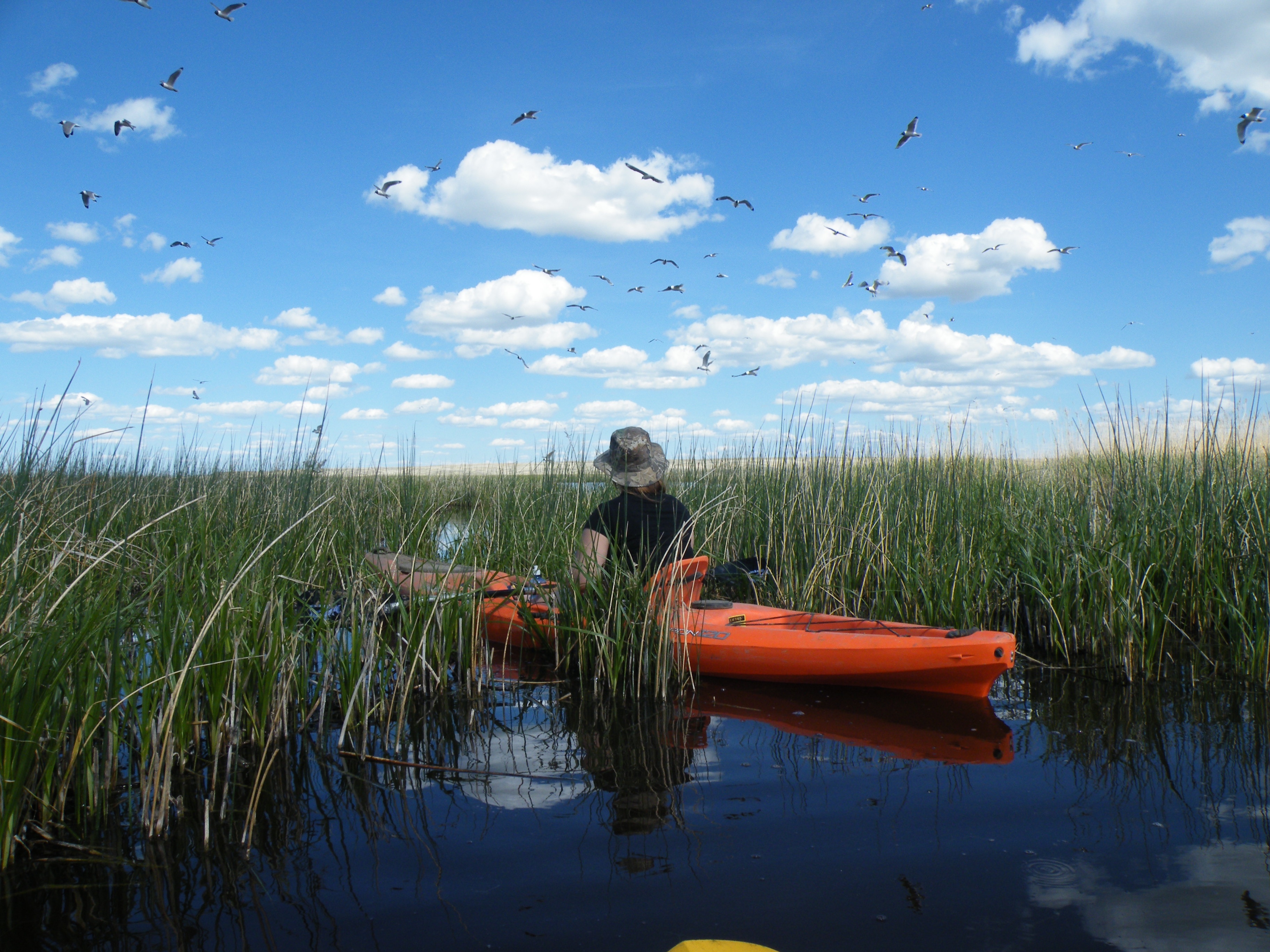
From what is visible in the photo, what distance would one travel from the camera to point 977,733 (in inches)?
122

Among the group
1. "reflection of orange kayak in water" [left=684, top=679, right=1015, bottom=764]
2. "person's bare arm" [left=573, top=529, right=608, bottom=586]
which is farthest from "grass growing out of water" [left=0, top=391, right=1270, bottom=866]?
"reflection of orange kayak in water" [left=684, top=679, right=1015, bottom=764]

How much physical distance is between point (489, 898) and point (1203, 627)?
3.93m

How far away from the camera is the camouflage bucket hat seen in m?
4.09

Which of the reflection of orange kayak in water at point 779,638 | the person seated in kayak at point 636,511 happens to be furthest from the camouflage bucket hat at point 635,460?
the reflection of orange kayak in water at point 779,638

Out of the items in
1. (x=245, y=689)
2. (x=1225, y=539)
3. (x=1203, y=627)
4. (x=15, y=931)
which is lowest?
(x=15, y=931)

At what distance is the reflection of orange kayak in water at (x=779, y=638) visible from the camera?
10.8 feet

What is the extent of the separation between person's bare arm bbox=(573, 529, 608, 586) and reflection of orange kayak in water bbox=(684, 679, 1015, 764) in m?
0.77

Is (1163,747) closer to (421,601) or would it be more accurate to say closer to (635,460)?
(635,460)

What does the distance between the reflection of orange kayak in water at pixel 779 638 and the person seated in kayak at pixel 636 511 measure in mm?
323

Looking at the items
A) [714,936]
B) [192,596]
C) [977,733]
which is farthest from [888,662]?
[192,596]

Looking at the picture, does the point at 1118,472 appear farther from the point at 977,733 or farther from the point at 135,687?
the point at 135,687

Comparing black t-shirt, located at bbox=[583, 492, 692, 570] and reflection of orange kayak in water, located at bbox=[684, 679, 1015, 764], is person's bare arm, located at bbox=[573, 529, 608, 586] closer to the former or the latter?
black t-shirt, located at bbox=[583, 492, 692, 570]

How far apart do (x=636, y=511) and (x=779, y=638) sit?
3.32ft

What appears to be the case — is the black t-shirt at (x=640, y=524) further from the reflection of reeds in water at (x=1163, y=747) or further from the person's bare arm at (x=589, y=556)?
the reflection of reeds in water at (x=1163, y=747)
